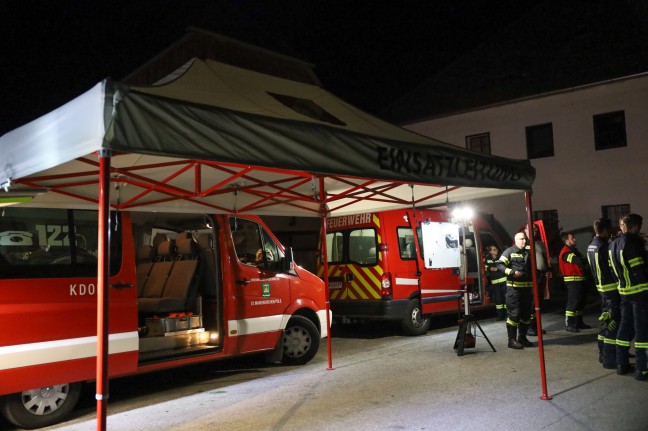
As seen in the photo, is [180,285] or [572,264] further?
[572,264]

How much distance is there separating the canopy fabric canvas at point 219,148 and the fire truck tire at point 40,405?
185 cm

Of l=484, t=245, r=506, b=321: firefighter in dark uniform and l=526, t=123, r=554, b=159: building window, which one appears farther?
l=526, t=123, r=554, b=159: building window

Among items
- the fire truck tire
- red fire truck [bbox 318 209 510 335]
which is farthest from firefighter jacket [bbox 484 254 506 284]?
the fire truck tire

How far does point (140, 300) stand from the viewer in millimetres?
7031

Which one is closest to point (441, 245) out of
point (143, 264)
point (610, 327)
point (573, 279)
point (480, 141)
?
point (610, 327)

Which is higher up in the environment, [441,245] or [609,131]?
[609,131]

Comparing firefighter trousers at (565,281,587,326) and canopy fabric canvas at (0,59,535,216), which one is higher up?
canopy fabric canvas at (0,59,535,216)

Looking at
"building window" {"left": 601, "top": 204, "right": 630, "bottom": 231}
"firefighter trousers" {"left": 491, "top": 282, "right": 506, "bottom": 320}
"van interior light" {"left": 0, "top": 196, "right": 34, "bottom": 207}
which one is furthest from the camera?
"building window" {"left": 601, "top": 204, "right": 630, "bottom": 231}

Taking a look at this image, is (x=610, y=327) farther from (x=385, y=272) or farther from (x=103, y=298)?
(x=103, y=298)

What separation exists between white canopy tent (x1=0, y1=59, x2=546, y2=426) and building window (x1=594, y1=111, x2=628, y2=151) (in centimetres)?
1299

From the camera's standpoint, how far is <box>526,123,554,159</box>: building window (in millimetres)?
19438

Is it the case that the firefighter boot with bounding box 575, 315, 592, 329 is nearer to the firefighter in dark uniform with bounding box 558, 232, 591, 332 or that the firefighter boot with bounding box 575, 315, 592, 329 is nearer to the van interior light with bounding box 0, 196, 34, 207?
the firefighter in dark uniform with bounding box 558, 232, 591, 332

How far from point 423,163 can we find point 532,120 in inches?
634

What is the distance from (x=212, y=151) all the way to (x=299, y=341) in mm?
→ 4686
